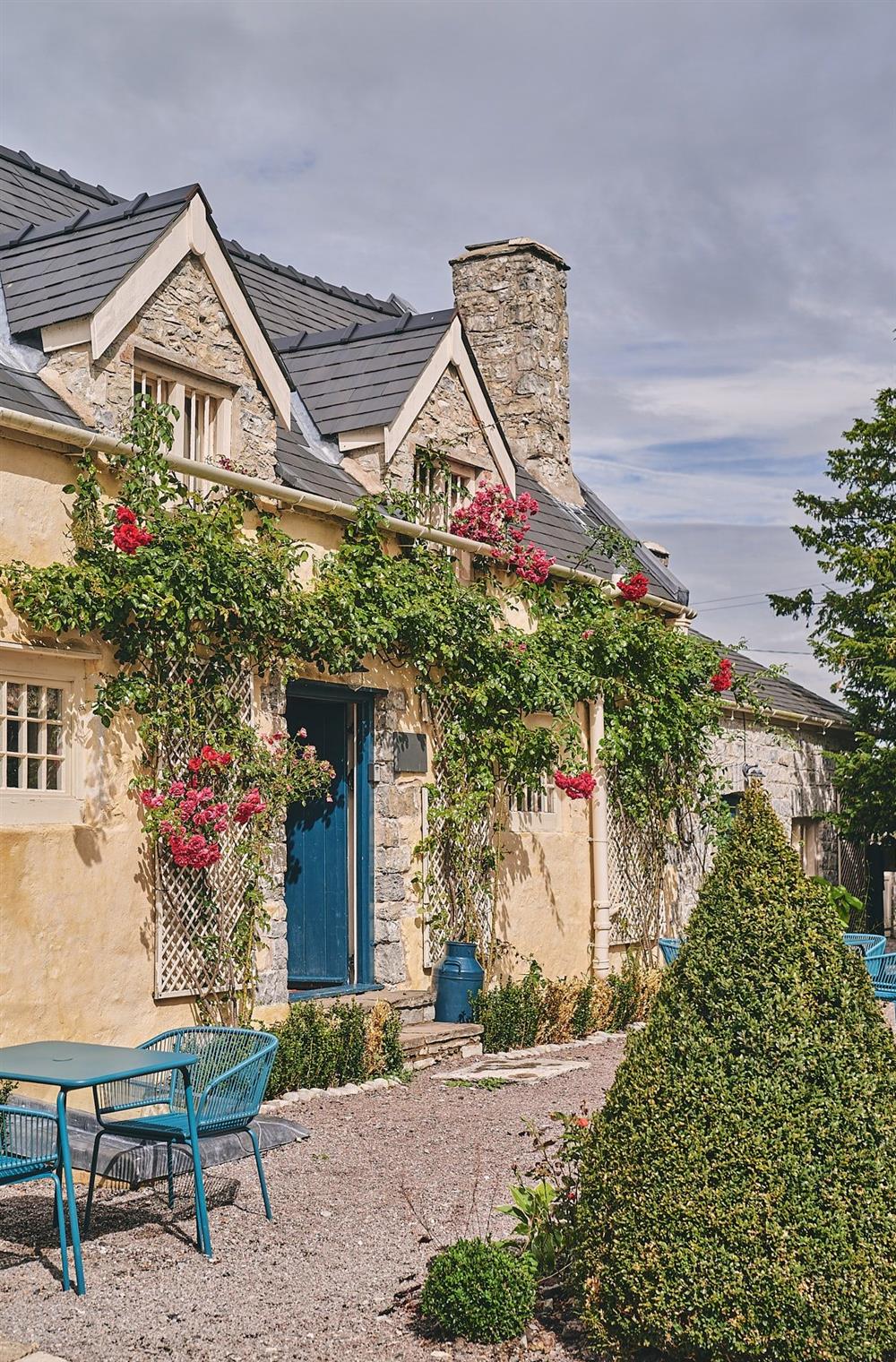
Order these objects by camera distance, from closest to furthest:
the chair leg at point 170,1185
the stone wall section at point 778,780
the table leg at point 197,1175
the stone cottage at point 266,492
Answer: the table leg at point 197,1175 → the chair leg at point 170,1185 → the stone cottage at point 266,492 → the stone wall section at point 778,780

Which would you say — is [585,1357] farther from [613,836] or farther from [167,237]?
[613,836]

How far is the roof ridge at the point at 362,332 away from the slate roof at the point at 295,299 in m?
0.39

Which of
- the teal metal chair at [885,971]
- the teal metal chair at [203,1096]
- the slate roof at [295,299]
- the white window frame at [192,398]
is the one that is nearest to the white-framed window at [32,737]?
the white window frame at [192,398]

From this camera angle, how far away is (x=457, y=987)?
35.9ft

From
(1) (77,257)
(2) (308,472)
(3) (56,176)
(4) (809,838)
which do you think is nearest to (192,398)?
(1) (77,257)

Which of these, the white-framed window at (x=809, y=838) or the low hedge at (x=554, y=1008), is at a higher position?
the white-framed window at (x=809, y=838)

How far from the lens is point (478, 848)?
11.7 metres

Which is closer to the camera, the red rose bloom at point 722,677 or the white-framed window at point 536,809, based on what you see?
the white-framed window at point 536,809

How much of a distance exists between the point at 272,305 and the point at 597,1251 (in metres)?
10.8

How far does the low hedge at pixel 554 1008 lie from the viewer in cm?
1088

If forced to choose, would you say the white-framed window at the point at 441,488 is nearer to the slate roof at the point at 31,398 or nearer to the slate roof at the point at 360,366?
the slate roof at the point at 360,366

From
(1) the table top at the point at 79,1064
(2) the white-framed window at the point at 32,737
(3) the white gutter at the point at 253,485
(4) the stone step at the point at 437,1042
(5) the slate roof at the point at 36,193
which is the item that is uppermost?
(5) the slate roof at the point at 36,193

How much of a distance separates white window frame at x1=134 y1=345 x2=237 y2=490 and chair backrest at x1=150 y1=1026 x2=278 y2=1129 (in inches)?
163

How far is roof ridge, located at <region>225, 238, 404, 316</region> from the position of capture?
14.1 metres
